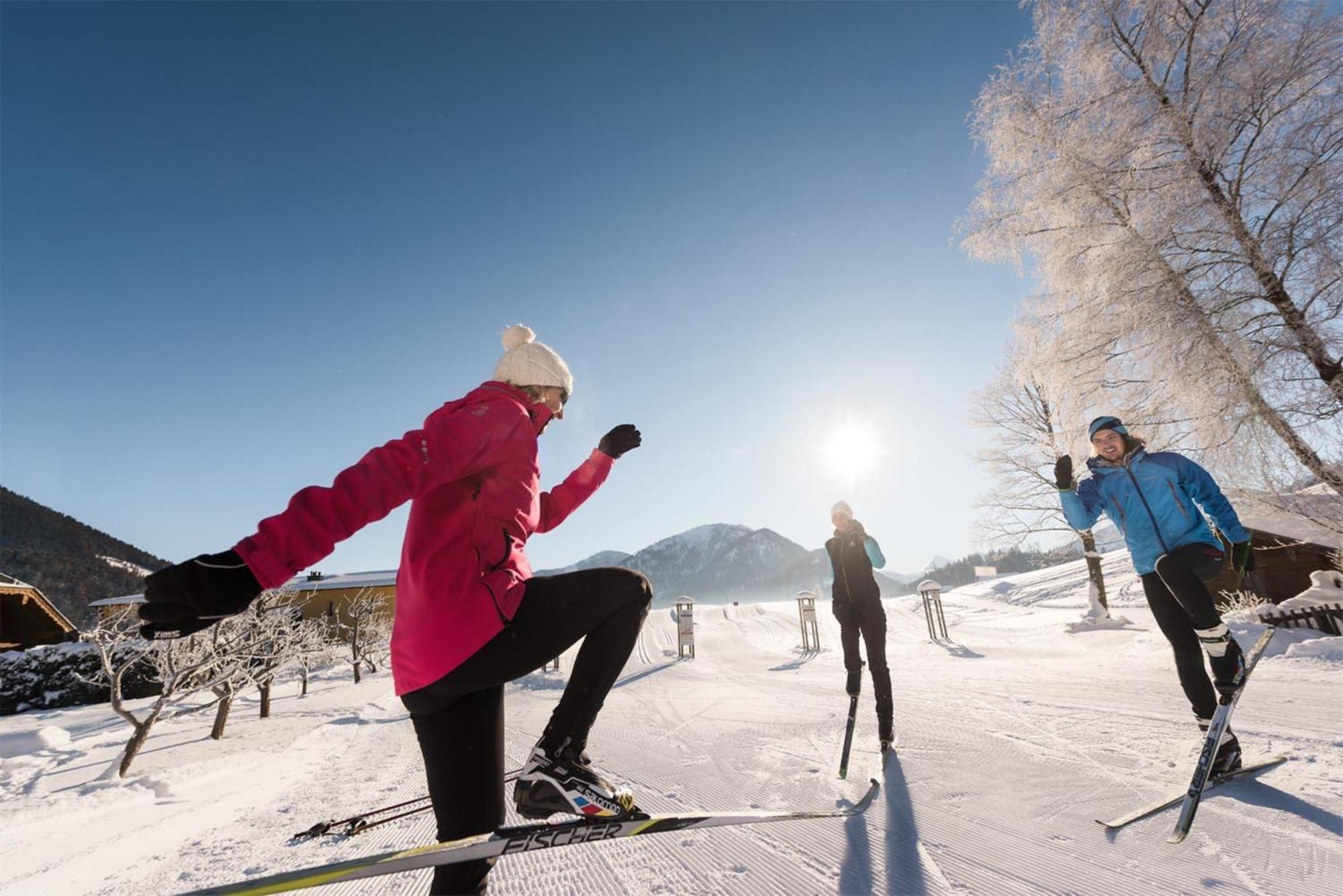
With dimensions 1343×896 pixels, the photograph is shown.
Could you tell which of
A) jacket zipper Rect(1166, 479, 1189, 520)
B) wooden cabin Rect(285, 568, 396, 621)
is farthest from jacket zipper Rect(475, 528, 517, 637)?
wooden cabin Rect(285, 568, 396, 621)

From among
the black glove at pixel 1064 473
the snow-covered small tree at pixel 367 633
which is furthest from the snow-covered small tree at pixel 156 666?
the snow-covered small tree at pixel 367 633

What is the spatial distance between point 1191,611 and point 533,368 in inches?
163

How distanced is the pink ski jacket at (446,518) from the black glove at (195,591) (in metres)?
0.11

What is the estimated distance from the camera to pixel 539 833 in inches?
64.6

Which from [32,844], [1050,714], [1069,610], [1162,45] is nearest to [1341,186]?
[1162,45]

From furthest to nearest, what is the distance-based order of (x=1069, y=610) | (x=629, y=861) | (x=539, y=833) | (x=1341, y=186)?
(x=1069, y=610) → (x=1341, y=186) → (x=629, y=861) → (x=539, y=833)

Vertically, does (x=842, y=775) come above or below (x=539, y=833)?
below

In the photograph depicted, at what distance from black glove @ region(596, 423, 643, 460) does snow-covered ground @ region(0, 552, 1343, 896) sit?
76.5 inches

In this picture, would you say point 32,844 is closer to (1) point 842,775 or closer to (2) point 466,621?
(2) point 466,621

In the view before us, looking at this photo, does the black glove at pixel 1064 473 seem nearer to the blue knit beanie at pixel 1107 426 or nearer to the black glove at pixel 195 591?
the blue knit beanie at pixel 1107 426

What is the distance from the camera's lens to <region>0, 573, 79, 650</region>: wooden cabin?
18.4 m

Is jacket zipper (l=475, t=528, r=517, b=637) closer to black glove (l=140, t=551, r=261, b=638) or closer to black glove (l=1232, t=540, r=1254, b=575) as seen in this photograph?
black glove (l=140, t=551, r=261, b=638)

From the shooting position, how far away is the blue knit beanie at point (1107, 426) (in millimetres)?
3729

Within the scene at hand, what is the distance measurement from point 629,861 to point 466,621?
1.93 meters
